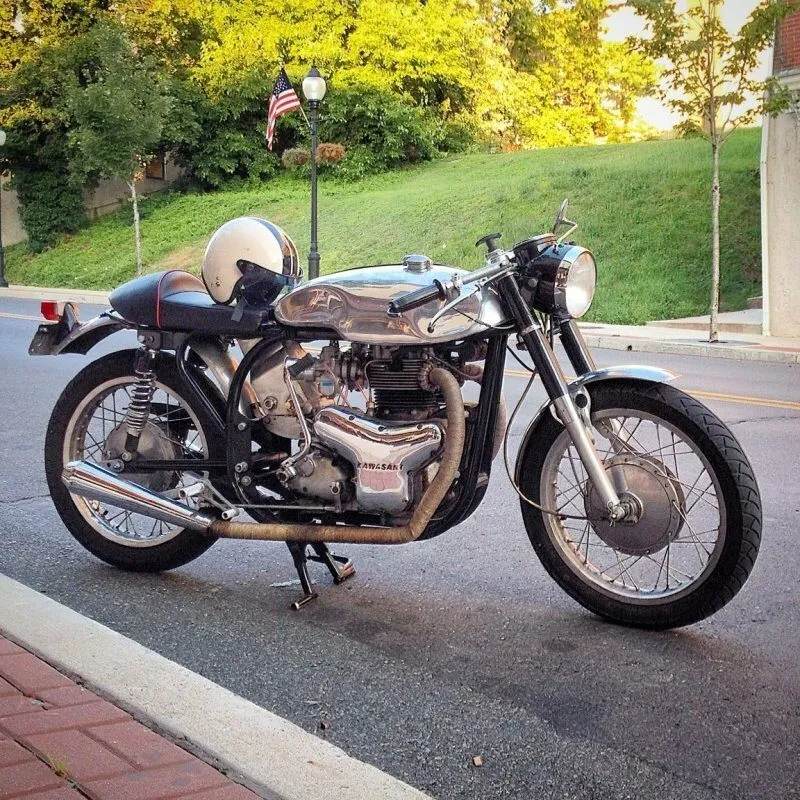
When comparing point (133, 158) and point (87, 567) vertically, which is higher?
point (133, 158)

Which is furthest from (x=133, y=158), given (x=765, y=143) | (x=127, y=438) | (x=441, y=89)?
(x=127, y=438)

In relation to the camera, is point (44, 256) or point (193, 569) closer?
point (193, 569)

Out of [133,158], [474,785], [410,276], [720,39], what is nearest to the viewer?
[474,785]

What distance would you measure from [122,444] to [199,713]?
69.9 inches

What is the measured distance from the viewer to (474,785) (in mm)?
2863

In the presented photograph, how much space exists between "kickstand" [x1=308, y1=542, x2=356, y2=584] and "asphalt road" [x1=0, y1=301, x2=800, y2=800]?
94mm

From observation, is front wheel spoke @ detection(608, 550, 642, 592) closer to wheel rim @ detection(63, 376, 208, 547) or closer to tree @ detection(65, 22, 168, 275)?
wheel rim @ detection(63, 376, 208, 547)

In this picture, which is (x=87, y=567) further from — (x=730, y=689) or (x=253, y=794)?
(x=730, y=689)

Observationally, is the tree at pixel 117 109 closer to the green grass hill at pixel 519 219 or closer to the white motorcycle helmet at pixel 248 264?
the green grass hill at pixel 519 219

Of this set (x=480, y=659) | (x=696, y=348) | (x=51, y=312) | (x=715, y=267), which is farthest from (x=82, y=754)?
(x=715, y=267)

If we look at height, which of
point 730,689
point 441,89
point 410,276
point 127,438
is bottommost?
point 730,689

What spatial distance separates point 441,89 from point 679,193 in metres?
17.4

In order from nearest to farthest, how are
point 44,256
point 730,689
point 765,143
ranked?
1. point 730,689
2. point 765,143
3. point 44,256

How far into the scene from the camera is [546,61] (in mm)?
46562
